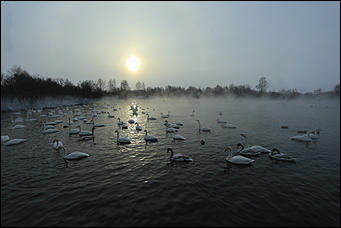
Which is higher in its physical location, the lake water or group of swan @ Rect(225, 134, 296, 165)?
group of swan @ Rect(225, 134, 296, 165)

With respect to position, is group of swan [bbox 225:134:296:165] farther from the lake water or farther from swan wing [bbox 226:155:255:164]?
the lake water

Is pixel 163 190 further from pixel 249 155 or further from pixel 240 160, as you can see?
pixel 249 155

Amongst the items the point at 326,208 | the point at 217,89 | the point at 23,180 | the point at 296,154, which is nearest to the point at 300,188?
the point at 326,208

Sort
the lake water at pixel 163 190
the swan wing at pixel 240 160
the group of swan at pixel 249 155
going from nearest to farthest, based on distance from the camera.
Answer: the lake water at pixel 163 190 < the swan wing at pixel 240 160 < the group of swan at pixel 249 155

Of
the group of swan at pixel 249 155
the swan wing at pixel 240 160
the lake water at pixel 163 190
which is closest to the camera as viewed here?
the lake water at pixel 163 190

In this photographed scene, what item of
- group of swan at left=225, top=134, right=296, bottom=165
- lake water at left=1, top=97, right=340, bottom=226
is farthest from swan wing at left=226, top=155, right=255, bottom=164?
lake water at left=1, top=97, right=340, bottom=226

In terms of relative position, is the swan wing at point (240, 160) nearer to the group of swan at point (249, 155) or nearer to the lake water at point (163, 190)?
the group of swan at point (249, 155)

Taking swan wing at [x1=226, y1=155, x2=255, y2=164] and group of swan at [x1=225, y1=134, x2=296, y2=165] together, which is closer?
swan wing at [x1=226, y1=155, x2=255, y2=164]

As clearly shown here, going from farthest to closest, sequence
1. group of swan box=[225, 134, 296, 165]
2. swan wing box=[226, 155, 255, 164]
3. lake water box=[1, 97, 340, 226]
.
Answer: group of swan box=[225, 134, 296, 165]
swan wing box=[226, 155, 255, 164]
lake water box=[1, 97, 340, 226]

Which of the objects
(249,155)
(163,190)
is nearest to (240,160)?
(249,155)

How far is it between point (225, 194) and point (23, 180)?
11.4 metres

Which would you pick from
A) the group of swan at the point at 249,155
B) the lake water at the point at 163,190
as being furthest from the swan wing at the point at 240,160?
the lake water at the point at 163,190

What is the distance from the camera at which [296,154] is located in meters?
13.5

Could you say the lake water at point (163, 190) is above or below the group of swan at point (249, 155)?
below
